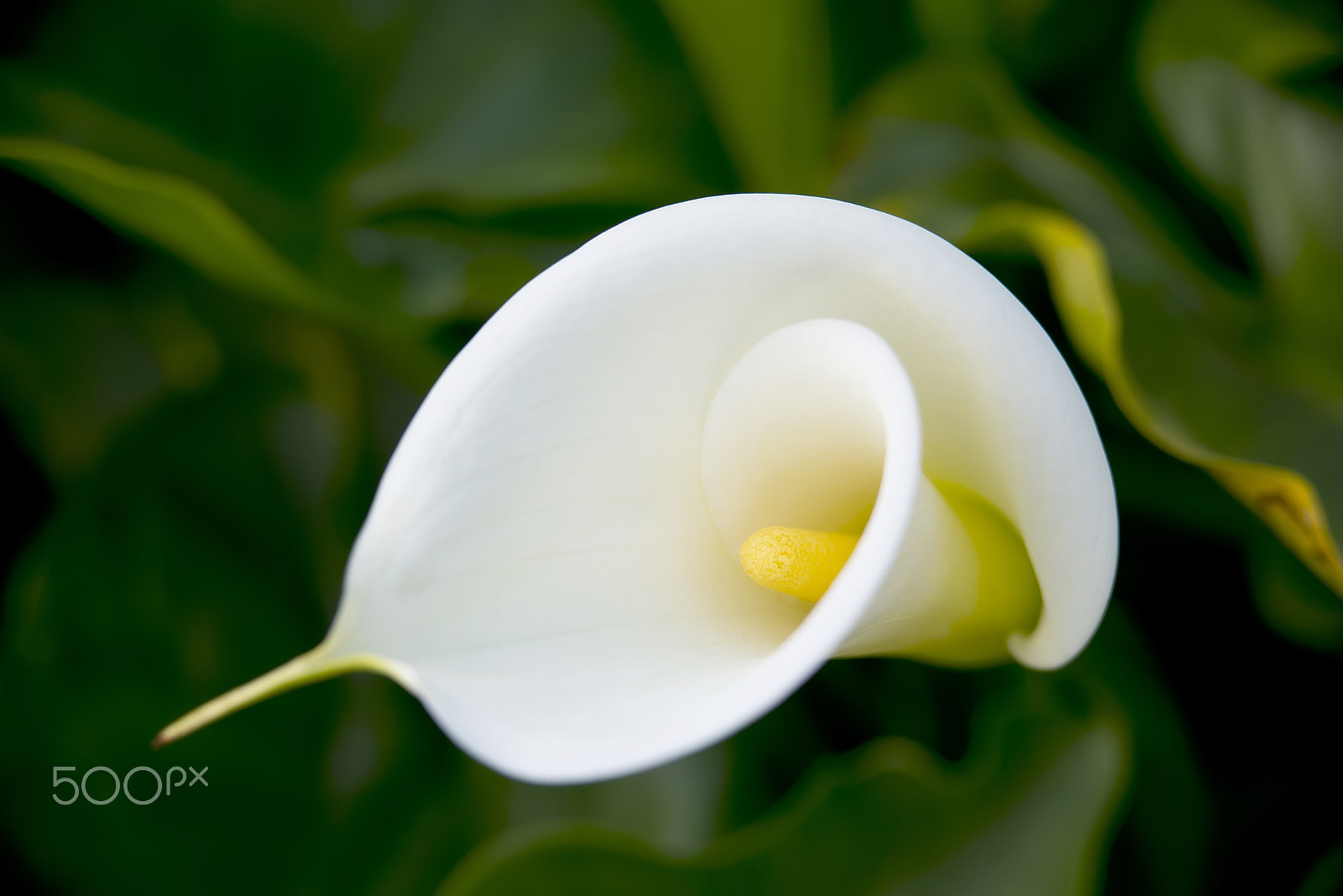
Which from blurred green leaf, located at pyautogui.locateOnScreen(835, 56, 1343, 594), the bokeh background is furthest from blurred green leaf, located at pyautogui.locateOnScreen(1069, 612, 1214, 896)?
blurred green leaf, located at pyautogui.locateOnScreen(835, 56, 1343, 594)

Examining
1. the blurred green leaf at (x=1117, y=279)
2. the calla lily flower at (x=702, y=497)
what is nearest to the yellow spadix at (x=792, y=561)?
the calla lily flower at (x=702, y=497)

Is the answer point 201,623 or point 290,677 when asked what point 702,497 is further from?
point 201,623

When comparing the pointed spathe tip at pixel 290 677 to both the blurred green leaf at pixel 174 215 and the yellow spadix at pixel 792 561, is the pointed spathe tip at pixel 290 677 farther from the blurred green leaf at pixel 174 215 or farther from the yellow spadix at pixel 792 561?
the blurred green leaf at pixel 174 215

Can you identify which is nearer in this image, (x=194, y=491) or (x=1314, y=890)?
(x=1314, y=890)

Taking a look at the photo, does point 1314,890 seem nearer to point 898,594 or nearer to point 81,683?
point 898,594

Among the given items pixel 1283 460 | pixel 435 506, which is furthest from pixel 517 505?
pixel 1283 460

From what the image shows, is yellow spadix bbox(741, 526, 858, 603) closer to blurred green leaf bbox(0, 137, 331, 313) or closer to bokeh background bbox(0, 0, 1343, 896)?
bokeh background bbox(0, 0, 1343, 896)

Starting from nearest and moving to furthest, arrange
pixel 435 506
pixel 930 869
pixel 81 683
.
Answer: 1. pixel 435 506
2. pixel 930 869
3. pixel 81 683
